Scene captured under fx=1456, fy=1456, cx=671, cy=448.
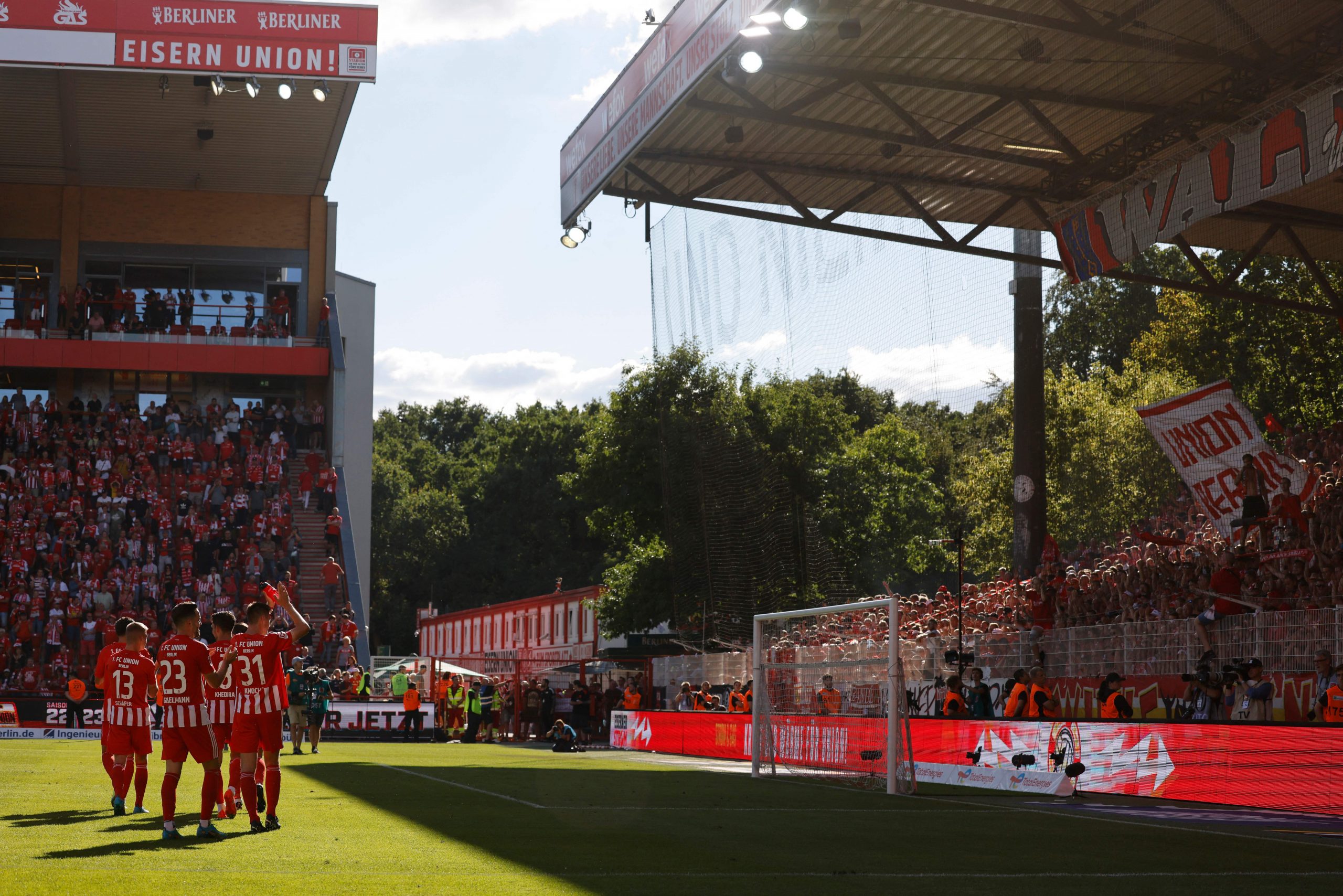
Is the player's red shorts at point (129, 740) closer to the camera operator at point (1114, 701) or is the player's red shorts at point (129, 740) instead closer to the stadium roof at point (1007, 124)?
the stadium roof at point (1007, 124)

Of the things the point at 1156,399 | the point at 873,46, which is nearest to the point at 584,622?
the point at 1156,399

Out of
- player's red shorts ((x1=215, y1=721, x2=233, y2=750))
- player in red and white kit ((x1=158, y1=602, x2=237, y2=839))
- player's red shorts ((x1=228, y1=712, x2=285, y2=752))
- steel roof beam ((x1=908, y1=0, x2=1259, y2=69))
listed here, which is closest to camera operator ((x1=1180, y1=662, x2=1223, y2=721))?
steel roof beam ((x1=908, y1=0, x2=1259, y2=69))

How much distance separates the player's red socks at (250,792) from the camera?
39.6ft

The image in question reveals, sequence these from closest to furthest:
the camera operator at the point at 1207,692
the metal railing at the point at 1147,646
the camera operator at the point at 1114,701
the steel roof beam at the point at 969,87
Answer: the camera operator at the point at 1207,692 → the metal railing at the point at 1147,646 → the camera operator at the point at 1114,701 → the steel roof beam at the point at 969,87

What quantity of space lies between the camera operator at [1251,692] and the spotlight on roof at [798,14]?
989 cm

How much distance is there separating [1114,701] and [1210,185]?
24.9 feet

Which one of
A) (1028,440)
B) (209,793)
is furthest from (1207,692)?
(1028,440)

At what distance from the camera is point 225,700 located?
41.3 feet

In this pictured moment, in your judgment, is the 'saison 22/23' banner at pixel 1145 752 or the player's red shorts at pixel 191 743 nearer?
the player's red shorts at pixel 191 743

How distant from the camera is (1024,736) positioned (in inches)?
741

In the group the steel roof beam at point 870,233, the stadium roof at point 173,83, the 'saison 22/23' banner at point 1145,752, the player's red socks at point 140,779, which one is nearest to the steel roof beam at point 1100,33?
the steel roof beam at point 870,233

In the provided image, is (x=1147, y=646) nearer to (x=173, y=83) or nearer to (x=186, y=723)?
(x=186, y=723)

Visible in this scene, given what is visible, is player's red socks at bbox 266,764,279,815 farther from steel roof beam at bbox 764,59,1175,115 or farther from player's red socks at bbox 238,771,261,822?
steel roof beam at bbox 764,59,1175,115

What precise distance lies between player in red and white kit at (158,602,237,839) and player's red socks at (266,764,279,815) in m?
0.46
